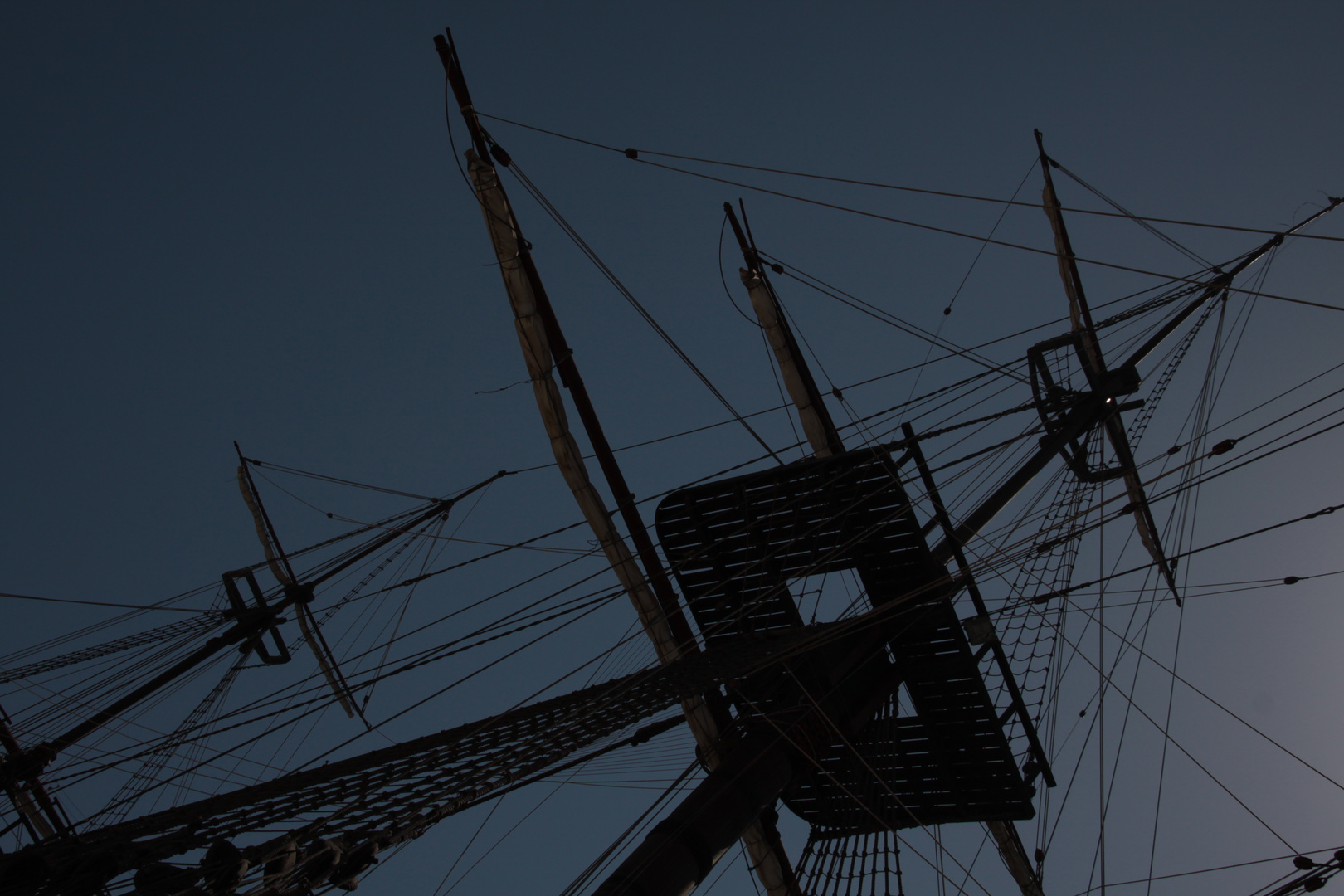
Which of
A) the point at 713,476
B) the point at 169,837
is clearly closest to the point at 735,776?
the point at 713,476

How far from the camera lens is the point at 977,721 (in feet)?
26.1

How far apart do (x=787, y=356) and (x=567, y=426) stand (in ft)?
14.2

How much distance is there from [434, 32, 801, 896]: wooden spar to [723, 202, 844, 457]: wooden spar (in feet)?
12.1

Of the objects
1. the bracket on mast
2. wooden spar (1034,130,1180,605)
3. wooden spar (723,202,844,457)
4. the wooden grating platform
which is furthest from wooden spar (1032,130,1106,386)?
the bracket on mast

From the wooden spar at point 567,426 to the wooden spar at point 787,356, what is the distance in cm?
370

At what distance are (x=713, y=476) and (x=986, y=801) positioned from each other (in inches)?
152

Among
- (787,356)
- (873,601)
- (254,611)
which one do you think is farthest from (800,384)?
(254,611)

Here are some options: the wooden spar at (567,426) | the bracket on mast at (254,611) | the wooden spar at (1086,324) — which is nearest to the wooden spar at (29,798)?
the bracket on mast at (254,611)

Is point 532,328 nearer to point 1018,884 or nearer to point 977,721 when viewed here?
point 977,721

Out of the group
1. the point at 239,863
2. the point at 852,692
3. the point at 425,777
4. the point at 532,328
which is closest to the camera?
the point at 239,863

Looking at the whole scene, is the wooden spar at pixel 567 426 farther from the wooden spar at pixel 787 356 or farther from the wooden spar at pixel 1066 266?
the wooden spar at pixel 1066 266

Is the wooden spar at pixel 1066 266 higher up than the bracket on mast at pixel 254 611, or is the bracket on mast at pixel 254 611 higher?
the wooden spar at pixel 1066 266

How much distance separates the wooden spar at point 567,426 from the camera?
10.2 meters

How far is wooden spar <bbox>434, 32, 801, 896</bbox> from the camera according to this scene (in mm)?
10180
